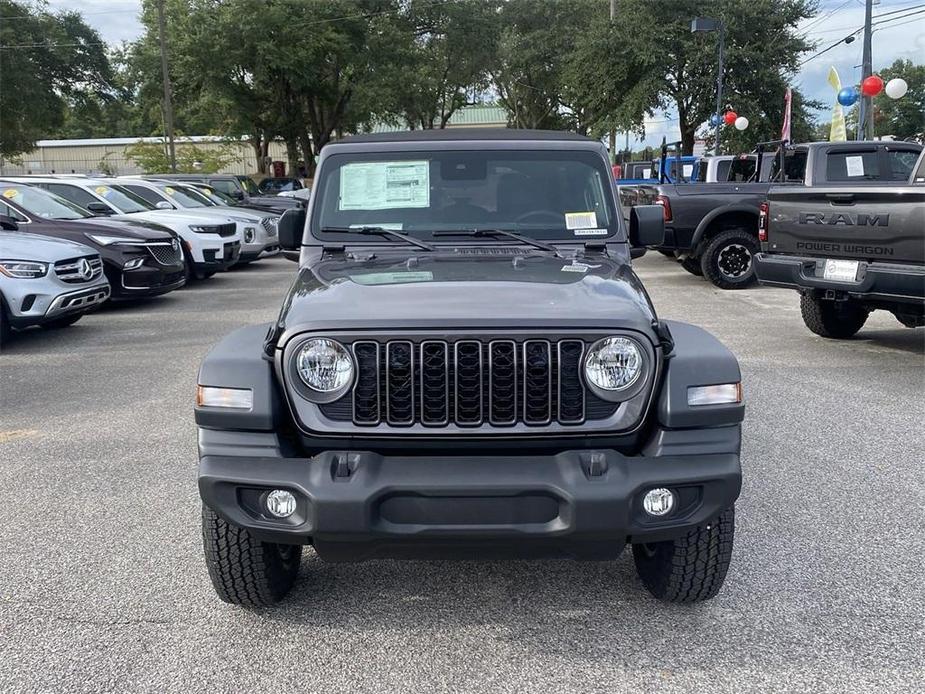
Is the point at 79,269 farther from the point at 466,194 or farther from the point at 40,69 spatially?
the point at 40,69

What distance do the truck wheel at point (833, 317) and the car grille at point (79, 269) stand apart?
296 inches

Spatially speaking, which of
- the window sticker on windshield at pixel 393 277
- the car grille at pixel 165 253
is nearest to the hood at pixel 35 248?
the car grille at pixel 165 253

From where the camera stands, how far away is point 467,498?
111 inches

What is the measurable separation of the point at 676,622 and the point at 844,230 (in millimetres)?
5255

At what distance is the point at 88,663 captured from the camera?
3.10 meters

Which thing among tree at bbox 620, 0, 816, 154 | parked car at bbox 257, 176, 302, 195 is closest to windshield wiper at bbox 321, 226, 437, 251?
parked car at bbox 257, 176, 302, 195

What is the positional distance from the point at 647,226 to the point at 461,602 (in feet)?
6.93

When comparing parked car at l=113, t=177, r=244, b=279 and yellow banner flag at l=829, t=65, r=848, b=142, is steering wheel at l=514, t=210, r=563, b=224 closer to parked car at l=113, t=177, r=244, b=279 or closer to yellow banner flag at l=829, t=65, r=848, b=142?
parked car at l=113, t=177, r=244, b=279

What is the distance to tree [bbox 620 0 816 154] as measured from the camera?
3328 centimetres

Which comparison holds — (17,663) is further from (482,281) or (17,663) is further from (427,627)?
(482,281)

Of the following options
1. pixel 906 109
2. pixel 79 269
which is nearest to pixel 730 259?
pixel 79 269

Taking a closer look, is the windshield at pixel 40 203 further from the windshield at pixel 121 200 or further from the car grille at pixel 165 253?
the windshield at pixel 121 200

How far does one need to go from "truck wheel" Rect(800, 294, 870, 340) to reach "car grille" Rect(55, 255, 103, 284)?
24.7 feet

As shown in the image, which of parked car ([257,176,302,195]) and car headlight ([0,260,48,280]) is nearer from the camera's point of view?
car headlight ([0,260,48,280])
